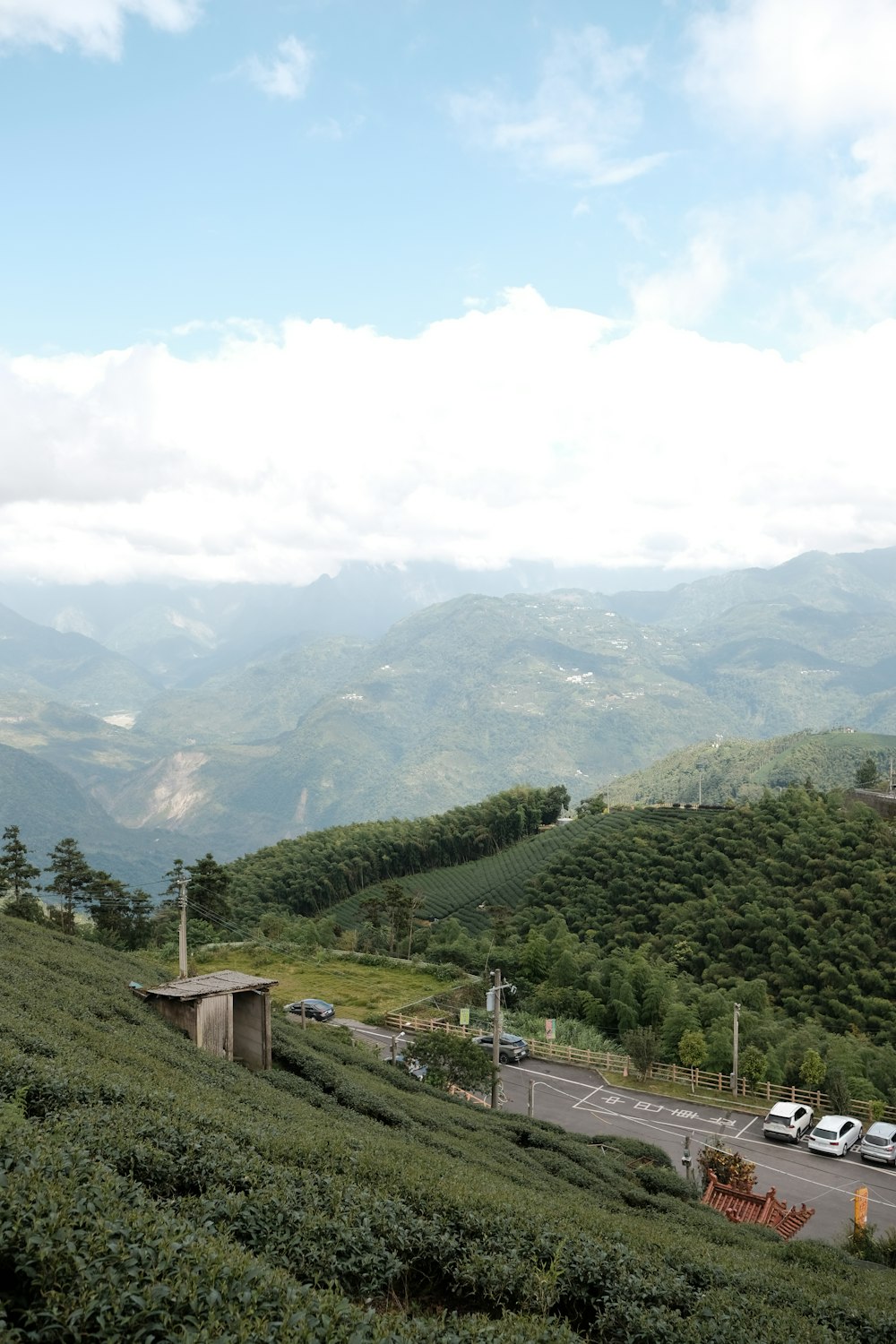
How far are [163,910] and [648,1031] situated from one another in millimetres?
38632

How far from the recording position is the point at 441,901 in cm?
7344

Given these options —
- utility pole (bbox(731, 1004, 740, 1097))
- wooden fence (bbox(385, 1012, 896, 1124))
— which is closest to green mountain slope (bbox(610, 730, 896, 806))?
wooden fence (bbox(385, 1012, 896, 1124))

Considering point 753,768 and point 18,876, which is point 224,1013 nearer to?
point 18,876

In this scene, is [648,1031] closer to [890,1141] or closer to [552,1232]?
[890,1141]

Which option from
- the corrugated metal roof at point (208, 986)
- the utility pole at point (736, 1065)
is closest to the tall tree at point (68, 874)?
the corrugated metal roof at point (208, 986)

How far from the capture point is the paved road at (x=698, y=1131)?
76.7ft

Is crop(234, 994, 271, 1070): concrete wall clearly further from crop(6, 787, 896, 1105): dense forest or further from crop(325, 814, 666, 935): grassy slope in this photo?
crop(325, 814, 666, 935): grassy slope

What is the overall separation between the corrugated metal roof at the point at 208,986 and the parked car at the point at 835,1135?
17878 mm

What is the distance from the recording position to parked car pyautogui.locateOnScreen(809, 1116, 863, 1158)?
2680cm

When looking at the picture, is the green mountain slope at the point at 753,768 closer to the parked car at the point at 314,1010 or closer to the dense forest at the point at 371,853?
the dense forest at the point at 371,853

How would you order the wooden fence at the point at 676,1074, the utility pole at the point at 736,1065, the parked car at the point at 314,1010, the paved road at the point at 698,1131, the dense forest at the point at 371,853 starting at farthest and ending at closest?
the dense forest at the point at 371,853 < the parked car at the point at 314,1010 < the utility pole at the point at 736,1065 < the wooden fence at the point at 676,1074 < the paved road at the point at 698,1131

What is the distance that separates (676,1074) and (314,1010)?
15.1 meters

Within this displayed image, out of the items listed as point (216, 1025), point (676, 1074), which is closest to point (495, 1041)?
point (216, 1025)

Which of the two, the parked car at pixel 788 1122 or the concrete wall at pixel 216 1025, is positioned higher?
the concrete wall at pixel 216 1025
